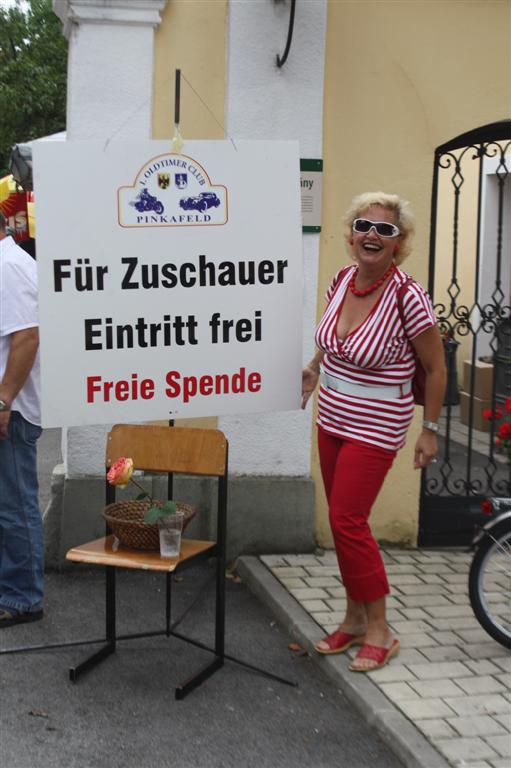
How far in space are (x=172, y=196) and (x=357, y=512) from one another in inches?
60.8

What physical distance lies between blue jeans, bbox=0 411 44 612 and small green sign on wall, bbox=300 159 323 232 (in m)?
2.00

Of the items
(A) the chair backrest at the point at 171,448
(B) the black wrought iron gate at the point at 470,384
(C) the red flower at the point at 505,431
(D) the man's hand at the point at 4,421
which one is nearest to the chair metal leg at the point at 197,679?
(A) the chair backrest at the point at 171,448

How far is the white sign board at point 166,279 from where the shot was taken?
4.27 m

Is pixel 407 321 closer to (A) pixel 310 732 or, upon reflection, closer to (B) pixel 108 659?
(A) pixel 310 732

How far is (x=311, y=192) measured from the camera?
6.10m

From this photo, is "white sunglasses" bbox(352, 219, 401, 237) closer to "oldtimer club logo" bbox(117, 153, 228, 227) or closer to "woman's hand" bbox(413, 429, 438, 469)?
"oldtimer club logo" bbox(117, 153, 228, 227)

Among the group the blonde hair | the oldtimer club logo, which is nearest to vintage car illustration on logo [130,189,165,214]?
the oldtimer club logo

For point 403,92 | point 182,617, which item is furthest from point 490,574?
point 403,92

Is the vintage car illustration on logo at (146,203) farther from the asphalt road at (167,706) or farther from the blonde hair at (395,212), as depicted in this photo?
the asphalt road at (167,706)

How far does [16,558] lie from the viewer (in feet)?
17.2

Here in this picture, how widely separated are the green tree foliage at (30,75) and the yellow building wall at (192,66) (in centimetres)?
1608

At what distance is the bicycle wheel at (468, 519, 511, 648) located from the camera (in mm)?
4875

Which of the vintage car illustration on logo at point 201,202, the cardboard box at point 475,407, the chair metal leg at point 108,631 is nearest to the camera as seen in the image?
the vintage car illustration on logo at point 201,202

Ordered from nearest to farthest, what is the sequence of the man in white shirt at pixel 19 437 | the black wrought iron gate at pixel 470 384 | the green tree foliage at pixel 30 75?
the man in white shirt at pixel 19 437, the black wrought iron gate at pixel 470 384, the green tree foliage at pixel 30 75
